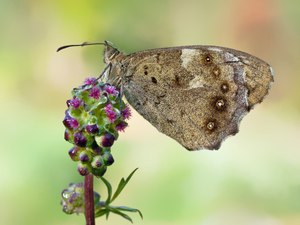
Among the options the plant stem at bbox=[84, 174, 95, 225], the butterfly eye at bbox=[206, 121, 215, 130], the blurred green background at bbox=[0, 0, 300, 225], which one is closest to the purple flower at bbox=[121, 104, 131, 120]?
the plant stem at bbox=[84, 174, 95, 225]

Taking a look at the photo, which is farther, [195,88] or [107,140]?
[195,88]

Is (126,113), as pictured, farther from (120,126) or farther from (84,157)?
(84,157)

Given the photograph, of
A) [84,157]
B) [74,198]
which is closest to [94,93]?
[84,157]

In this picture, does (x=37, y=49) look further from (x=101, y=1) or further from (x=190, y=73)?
(x=190, y=73)

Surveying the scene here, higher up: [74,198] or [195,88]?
[195,88]

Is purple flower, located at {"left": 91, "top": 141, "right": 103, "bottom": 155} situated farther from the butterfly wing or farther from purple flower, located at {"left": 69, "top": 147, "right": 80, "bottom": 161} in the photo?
the butterfly wing

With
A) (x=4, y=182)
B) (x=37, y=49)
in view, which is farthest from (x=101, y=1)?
(x=4, y=182)
